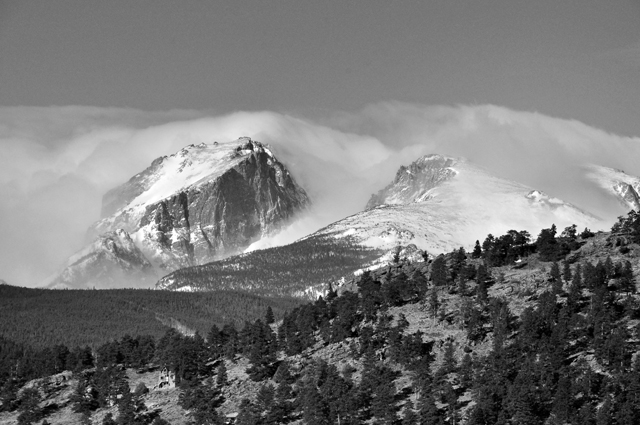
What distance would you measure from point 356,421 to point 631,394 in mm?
42591

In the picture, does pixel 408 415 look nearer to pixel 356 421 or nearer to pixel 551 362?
pixel 356 421

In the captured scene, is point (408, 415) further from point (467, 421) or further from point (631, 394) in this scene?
point (631, 394)

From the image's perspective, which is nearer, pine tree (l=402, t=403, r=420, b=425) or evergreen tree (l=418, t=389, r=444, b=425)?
evergreen tree (l=418, t=389, r=444, b=425)

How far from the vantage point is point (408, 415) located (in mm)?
194000

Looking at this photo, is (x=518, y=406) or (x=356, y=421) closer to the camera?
(x=518, y=406)

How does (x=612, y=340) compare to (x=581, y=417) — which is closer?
(x=581, y=417)

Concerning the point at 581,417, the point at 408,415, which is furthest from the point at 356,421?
the point at 581,417

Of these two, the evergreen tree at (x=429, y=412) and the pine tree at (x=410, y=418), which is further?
the pine tree at (x=410, y=418)

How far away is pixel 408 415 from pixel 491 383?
1357 cm

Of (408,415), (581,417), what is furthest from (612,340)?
(408,415)

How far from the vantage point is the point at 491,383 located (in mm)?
195375

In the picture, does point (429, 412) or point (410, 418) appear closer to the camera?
point (410, 418)

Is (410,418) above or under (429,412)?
under

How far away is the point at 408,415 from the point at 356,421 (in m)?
9.47
